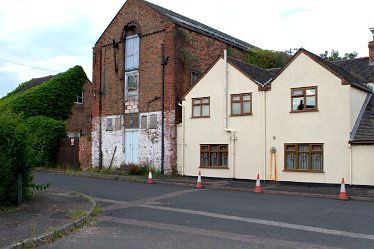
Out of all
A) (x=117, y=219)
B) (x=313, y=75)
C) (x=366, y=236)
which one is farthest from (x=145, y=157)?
(x=366, y=236)

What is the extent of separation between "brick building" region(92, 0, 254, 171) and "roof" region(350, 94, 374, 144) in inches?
400

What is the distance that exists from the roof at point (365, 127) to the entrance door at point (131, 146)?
1305 cm

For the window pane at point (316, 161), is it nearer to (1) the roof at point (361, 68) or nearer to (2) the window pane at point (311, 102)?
(2) the window pane at point (311, 102)

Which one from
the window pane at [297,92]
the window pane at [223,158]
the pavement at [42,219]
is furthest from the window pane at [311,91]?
the pavement at [42,219]

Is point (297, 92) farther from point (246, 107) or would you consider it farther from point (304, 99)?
point (246, 107)

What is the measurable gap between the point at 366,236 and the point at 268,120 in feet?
41.8

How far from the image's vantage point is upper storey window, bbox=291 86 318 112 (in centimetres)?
2038

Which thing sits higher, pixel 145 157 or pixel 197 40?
pixel 197 40

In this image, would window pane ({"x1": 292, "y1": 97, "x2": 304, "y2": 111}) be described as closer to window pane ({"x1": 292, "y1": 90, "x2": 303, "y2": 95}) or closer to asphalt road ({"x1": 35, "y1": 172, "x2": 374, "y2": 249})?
window pane ({"x1": 292, "y1": 90, "x2": 303, "y2": 95})

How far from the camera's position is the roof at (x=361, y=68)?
73.8 feet

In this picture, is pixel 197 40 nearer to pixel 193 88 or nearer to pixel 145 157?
pixel 193 88

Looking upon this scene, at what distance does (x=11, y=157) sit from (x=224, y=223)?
6.16m

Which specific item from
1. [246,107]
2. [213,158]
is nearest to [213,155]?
[213,158]

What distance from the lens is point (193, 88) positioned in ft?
80.5
